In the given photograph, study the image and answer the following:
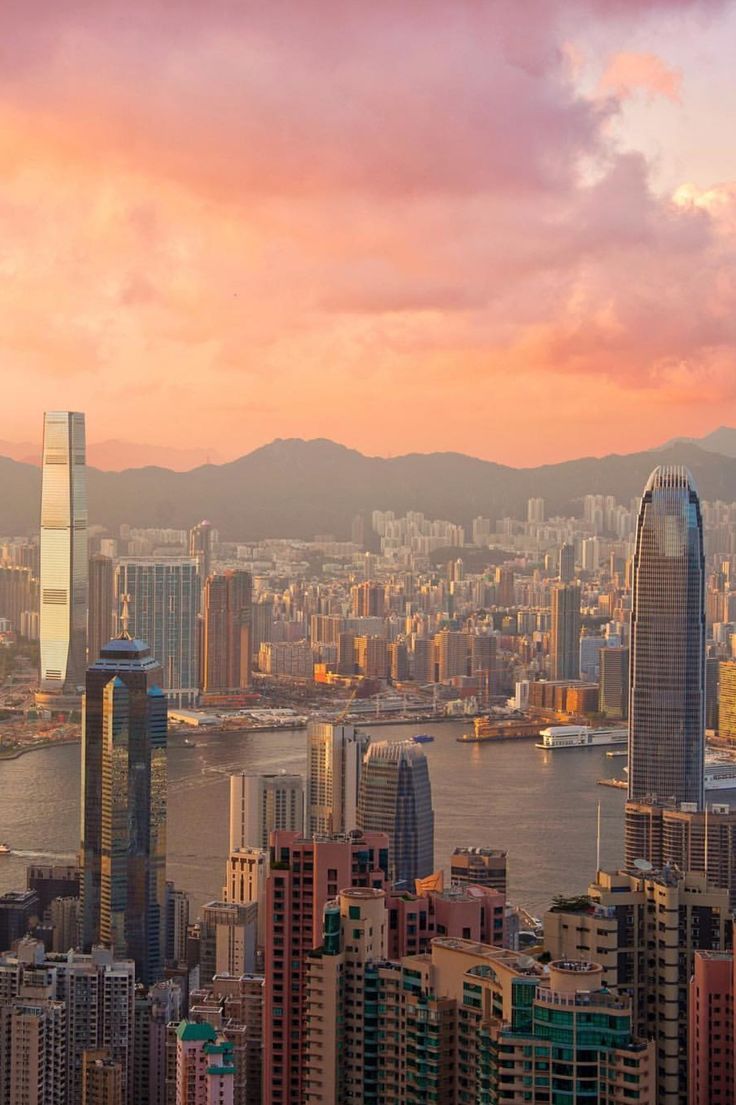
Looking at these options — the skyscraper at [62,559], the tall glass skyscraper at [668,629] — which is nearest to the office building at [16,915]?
the tall glass skyscraper at [668,629]

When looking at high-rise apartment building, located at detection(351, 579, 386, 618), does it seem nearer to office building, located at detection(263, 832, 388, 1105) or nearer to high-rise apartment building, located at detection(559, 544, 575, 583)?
high-rise apartment building, located at detection(559, 544, 575, 583)

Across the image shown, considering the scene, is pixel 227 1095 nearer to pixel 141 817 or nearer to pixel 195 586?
pixel 141 817

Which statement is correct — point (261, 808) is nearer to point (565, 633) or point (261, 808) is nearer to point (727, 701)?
point (727, 701)

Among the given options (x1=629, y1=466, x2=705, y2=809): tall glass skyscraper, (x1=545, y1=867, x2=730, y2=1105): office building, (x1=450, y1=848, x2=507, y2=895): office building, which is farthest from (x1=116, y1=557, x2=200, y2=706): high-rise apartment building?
(x1=545, y1=867, x2=730, y2=1105): office building

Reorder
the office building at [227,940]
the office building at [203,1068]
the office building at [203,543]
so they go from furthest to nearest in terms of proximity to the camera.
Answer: the office building at [203,543] → the office building at [227,940] → the office building at [203,1068]

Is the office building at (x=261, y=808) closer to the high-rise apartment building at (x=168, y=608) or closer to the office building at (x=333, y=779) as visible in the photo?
the office building at (x=333, y=779)
